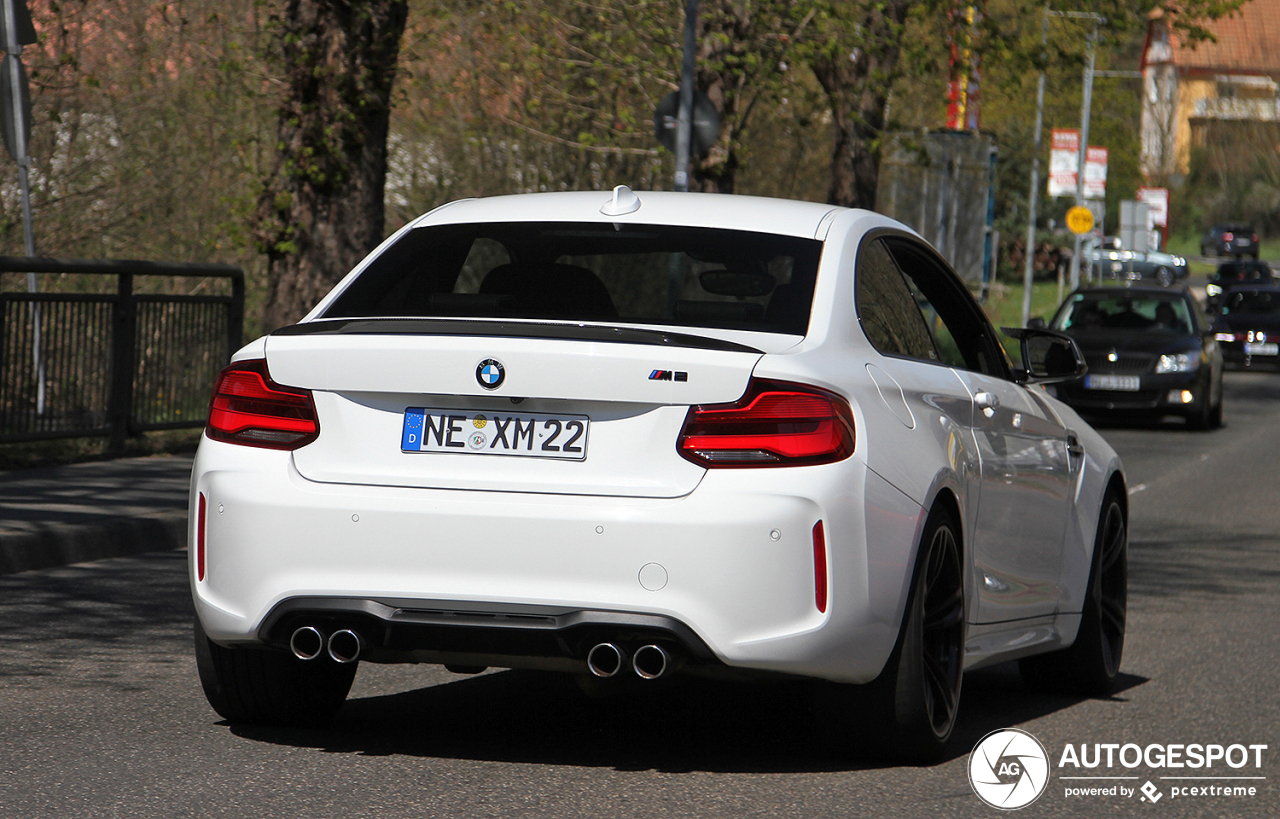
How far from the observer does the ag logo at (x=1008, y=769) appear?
5305 mm

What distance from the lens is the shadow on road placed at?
18.3ft

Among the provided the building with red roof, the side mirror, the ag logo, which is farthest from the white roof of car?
the building with red roof

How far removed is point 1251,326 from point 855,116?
601 inches

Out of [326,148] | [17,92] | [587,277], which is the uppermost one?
[17,92]

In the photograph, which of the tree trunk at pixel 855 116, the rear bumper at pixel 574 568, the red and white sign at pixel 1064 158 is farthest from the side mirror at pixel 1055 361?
the red and white sign at pixel 1064 158

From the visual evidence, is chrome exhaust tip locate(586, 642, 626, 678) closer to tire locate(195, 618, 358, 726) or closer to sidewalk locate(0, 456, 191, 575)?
tire locate(195, 618, 358, 726)

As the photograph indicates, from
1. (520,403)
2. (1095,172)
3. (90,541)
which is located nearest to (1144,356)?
(90,541)

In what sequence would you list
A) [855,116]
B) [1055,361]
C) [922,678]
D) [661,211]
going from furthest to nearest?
[855,116]
[1055,361]
[661,211]
[922,678]

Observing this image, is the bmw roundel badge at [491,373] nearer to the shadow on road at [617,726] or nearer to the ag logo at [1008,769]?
the shadow on road at [617,726]

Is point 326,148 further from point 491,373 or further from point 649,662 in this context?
point 649,662

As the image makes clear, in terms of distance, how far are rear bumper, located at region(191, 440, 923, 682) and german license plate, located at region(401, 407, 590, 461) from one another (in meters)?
0.12

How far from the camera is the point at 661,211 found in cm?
600

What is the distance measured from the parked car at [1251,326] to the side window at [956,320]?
103ft

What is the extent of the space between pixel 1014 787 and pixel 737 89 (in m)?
18.2
